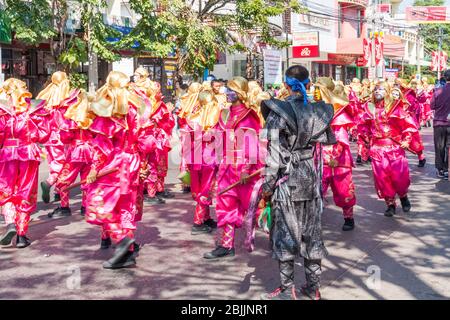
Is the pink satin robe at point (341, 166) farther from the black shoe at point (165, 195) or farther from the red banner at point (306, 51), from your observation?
the red banner at point (306, 51)

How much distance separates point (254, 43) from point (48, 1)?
33.1ft

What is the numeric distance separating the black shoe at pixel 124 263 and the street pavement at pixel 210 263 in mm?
56

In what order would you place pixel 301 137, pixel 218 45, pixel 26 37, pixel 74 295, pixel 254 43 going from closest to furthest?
pixel 301 137 < pixel 74 295 < pixel 26 37 < pixel 218 45 < pixel 254 43

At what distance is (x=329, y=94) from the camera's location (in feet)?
22.0

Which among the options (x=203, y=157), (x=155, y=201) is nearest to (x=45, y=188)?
(x=155, y=201)

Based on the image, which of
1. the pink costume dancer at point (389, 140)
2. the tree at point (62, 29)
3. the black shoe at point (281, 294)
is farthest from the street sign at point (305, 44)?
the black shoe at point (281, 294)

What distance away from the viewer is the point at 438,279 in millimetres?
5363

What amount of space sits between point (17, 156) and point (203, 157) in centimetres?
208

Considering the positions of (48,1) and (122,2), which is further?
(122,2)

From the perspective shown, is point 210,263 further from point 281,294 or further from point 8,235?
point 8,235

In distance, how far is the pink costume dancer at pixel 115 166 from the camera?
5.55 m

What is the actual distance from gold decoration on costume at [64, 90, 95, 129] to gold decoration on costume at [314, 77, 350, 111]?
2.51m

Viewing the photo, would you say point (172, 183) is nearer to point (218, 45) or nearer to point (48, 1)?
point (48, 1)

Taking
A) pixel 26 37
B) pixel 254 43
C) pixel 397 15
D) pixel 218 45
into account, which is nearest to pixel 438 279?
pixel 26 37
